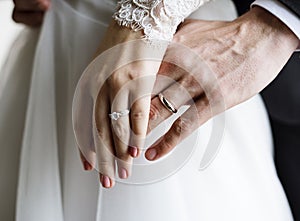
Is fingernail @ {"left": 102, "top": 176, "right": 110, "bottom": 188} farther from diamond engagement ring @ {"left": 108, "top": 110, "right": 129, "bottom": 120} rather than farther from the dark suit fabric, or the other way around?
the dark suit fabric

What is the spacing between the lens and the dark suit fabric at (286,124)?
2.86ft

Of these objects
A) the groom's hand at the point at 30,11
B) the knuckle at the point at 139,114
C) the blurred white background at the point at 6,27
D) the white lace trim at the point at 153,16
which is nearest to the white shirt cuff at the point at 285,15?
the white lace trim at the point at 153,16

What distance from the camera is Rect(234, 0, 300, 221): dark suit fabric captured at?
0.87 m

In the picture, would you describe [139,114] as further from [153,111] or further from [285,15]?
[285,15]

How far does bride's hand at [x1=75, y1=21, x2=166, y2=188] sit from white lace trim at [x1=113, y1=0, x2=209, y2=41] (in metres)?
0.01

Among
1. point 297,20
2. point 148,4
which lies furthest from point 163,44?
point 297,20

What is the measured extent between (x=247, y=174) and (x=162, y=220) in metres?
0.16

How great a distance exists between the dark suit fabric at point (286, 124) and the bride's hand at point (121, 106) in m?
0.30

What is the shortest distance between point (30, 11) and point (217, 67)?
15.4 inches

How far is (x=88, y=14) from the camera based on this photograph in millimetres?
796

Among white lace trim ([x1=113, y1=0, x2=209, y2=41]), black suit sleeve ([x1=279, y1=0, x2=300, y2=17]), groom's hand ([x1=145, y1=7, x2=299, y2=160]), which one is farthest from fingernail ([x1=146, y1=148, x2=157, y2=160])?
black suit sleeve ([x1=279, y1=0, x2=300, y2=17])

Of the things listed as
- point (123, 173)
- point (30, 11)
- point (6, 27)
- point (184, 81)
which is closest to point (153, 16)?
point (184, 81)

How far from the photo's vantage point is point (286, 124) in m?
0.89

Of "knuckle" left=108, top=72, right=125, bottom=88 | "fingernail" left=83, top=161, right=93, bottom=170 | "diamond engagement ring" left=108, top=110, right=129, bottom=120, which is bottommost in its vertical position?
"fingernail" left=83, top=161, right=93, bottom=170
